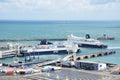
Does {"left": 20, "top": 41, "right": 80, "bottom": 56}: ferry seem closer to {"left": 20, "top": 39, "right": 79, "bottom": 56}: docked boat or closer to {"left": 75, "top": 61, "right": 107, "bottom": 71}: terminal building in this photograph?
{"left": 20, "top": 39, "right": 79, "bottom": 56}: docked boat

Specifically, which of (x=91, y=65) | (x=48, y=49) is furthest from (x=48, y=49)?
(x=91, y=65)

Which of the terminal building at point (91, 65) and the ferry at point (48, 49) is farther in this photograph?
the ferry at point (48, 49)

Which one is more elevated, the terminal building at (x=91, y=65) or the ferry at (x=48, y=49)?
the ferry at (x=48, y=49)

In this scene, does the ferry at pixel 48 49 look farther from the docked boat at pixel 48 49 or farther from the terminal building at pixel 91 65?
the terminal building at pixel 91 65

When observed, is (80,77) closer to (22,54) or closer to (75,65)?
(75,65)

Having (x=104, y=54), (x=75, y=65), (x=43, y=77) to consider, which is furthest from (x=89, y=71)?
(x=104, y=54)

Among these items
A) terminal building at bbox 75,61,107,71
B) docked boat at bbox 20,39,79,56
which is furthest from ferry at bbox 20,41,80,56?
terminal building at bbox 75,61,107,71

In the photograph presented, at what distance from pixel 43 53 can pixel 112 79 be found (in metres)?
40.0

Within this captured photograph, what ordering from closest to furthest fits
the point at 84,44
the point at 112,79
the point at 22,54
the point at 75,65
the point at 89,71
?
1. the point at 112,79
2. the point at 89,71
3. the point at 75,65
4. the point at 22,54
5. the point at 84,44

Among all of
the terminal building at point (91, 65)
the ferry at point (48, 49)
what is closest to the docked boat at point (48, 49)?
the ferry at point (48, 49)

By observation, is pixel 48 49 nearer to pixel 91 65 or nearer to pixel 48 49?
pixel 48 49

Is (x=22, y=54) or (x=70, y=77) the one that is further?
(x=22, y=54)

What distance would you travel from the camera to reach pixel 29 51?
265 feet

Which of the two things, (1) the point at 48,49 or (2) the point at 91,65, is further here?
(1) the point at 48,49
